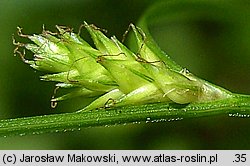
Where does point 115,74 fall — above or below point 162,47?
below

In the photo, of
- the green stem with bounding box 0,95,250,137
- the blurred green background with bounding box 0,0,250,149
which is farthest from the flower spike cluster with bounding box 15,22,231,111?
the blurred green background with bounding box 0,0,250,149

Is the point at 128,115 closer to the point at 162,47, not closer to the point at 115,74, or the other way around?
the point at 115,74

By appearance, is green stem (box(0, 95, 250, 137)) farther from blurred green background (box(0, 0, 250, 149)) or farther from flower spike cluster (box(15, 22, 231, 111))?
blurred green background (box(0, 0, 250, 149))

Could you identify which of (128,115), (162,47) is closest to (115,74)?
(128,115)

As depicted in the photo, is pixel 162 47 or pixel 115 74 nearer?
pixel 115 74

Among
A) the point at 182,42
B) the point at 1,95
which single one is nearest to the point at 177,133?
the point at 182,42

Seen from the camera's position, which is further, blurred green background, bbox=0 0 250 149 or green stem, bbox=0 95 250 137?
blurred green background, bbox=0 0 250 149

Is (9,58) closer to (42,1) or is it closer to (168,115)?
(42,1)

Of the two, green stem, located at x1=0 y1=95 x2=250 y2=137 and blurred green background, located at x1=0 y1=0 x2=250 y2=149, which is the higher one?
blurred green background, located at x1=0 y1=0 x2=250 y2=149
